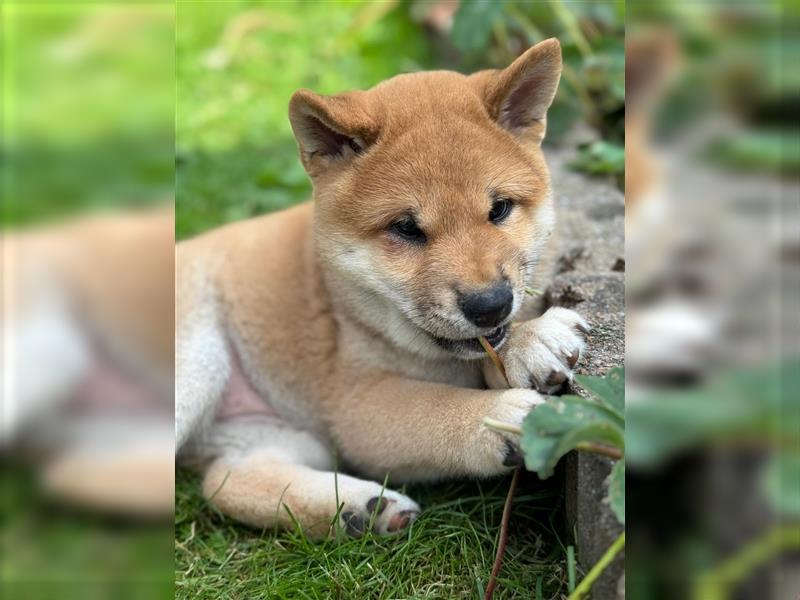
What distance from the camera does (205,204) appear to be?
6043 mm

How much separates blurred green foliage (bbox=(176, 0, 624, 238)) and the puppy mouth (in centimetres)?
162

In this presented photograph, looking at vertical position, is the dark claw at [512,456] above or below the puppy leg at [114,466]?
below

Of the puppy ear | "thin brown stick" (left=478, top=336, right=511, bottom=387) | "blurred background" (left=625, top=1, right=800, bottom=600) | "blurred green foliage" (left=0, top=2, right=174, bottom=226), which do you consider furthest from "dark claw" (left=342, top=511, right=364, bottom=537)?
"blurred green foliage" (left=0, top=2, right=174, bottom=226)

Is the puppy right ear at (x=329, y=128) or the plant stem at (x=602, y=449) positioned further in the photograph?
the puppy right ear at (x=329, y=128)

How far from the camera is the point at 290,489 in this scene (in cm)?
344

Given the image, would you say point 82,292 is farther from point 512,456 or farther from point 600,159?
point 600,159

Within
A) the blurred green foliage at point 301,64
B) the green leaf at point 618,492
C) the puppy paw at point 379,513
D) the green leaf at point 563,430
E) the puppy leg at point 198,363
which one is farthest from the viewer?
the blurred green foliage at point 301,64

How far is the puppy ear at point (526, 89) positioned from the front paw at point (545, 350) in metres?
0.72

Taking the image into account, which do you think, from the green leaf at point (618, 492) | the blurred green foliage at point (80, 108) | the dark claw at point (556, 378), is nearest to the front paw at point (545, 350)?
the dark claw at point (556, 378)

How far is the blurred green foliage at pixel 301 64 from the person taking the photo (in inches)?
206

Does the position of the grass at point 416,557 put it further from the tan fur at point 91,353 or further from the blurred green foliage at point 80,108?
the blurred green foliage at point 80,108

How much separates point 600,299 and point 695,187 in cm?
228

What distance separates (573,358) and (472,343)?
37 cm

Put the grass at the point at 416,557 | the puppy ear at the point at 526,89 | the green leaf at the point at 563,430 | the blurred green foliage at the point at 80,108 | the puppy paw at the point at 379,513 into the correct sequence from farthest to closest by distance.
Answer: the puppy paw at the point at 379,513
the puppy ear at the point at 526,89
the grass at the point at 416,557
the green leaf at the point at 563,430
the blurred green foliage at the point at 80,108
